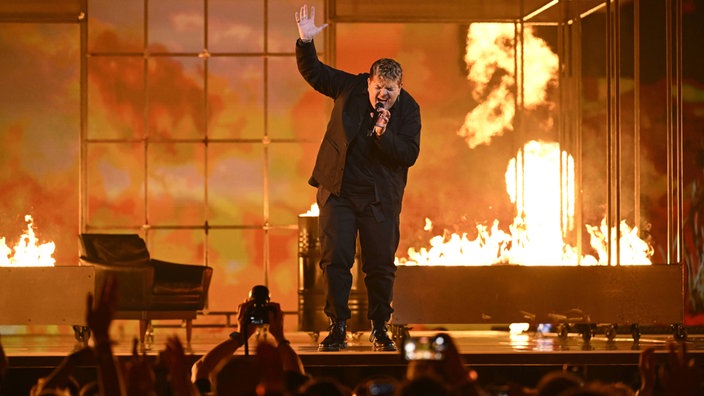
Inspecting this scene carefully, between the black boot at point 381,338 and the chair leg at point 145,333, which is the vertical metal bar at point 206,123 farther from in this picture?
the black boot at point 381,338

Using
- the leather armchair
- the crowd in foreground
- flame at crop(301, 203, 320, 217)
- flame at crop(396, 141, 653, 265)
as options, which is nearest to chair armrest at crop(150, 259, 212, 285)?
the leather armchair

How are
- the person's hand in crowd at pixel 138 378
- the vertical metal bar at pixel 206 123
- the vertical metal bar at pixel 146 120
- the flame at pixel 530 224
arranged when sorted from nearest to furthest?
the person's hand in crowd at pixel 138 378, the flame at pixel 530 224, the vertical metal bar at pixel 146 120, the vertical metal bar at pixel 206 123

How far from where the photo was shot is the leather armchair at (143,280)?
872 centimetres

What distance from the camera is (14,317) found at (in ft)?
25.1

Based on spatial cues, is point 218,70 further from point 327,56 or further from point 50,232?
point 50,232

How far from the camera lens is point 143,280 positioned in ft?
28.7

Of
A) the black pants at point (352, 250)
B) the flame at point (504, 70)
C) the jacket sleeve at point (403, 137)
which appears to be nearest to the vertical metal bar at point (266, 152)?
the flame at point (504, 70)

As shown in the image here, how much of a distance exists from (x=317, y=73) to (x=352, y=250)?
2.73 ft

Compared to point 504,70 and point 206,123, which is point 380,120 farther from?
point 206,123

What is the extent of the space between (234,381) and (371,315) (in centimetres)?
307

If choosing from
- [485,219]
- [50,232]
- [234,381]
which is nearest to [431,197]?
[485,219]

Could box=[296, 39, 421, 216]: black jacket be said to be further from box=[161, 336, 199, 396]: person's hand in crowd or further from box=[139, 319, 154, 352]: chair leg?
box=[161, 336, 199, 396]: person's hand in crowd

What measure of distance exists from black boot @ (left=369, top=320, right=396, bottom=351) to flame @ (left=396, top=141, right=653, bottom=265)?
447 centimetres

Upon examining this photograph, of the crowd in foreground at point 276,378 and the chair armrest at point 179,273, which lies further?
the chair armrest at point 179,273
